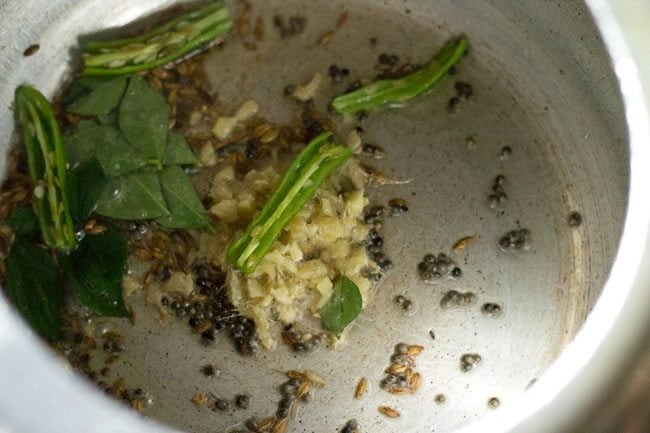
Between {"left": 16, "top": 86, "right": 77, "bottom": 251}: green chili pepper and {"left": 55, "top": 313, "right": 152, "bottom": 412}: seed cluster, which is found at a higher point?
{"left": 16, "top": 86, "right": 77, "bottom": 251}: green chili pepper

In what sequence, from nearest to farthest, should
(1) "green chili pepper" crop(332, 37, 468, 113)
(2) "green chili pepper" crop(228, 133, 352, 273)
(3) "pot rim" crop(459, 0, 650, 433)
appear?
1. (3) "pot rim" crop(459, 0, 650, 433)
2. (2) "green chili pepper" crop(228, 133, 352, 273)
3. (1) "green chili pepper" crop(332, 37, 468, 113)

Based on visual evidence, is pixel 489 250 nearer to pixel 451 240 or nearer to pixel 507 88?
pixel 451 240

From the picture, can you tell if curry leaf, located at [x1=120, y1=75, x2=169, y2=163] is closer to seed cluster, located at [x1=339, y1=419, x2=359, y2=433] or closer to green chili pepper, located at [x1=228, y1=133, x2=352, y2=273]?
green chili pepper, located at [x1=228, y1=133, x2=352, y2=273]

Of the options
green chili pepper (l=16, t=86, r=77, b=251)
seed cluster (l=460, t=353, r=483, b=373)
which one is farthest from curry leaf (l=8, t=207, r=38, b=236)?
seed cluster (l=460, t=353, r=483, b=373)

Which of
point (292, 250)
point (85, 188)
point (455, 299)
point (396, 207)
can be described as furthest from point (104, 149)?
point (455, 299)

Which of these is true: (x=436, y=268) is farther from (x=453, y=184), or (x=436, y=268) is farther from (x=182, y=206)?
(x=182, y=206)

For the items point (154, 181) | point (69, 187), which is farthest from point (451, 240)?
point (69, 187)
